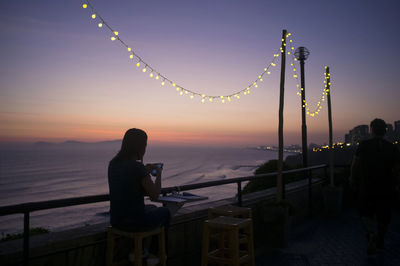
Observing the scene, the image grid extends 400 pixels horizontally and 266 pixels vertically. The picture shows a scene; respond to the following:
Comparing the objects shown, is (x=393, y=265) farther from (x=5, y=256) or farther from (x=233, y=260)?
(x=5, y=256)

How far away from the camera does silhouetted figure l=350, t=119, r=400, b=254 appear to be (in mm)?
4398

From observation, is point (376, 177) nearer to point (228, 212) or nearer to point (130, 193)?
point (228, 212)

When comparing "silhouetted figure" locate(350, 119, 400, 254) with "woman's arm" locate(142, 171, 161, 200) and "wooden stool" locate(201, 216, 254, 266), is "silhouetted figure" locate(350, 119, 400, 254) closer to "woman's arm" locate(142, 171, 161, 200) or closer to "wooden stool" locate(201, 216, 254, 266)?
"wooden stool" locate(201, 216, 254, 266)

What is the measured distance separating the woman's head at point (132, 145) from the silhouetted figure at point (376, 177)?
3514 millimetres

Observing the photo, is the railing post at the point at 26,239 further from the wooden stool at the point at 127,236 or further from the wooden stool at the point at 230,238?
the wooden stool at the point at 230,238

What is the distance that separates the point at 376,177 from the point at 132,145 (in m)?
3.71


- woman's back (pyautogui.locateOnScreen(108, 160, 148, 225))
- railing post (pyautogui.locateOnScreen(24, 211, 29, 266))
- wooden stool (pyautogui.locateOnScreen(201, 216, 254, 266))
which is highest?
woman's back (pyautogui.locateOnScreen(108, 160, 148, 225))

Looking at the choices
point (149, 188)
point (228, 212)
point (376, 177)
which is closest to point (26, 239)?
point (149, 188)

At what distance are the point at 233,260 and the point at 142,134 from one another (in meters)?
1.65

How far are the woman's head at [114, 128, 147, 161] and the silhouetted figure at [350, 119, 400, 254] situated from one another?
351cm

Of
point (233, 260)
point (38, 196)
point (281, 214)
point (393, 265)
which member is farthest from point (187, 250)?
point (38, 196)

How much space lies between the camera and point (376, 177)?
4.41m

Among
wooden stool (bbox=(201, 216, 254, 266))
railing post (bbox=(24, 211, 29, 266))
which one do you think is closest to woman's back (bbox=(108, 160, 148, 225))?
railing post (bbox=(24, 211, 29, 266))

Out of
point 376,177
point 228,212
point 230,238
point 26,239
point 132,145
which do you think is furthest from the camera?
point 376,177
